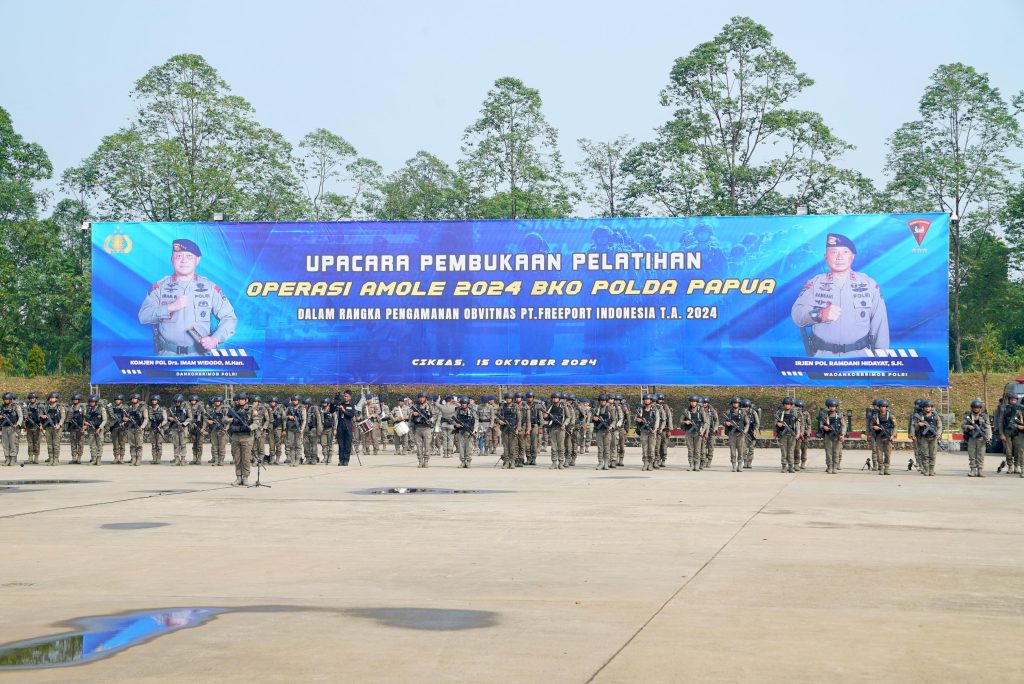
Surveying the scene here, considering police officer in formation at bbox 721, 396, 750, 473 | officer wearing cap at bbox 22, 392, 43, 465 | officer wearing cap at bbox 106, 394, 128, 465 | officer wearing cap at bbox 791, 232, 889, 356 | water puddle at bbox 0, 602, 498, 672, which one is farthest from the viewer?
officer wearing cap at bbox 791, 232, 889, 356

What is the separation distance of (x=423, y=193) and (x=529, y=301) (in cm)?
3715

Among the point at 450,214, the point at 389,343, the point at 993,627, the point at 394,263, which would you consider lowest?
the point at 993,627

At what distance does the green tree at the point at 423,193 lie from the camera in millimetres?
62625

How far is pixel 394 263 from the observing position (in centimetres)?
3784

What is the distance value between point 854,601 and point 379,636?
13.7 ft

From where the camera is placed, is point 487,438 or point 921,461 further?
point 487,438

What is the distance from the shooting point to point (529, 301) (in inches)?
1452

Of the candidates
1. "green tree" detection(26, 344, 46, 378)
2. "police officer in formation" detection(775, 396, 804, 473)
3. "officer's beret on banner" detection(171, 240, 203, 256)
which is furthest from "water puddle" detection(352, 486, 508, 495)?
"green tree" detection(26, 344, 46, 378)

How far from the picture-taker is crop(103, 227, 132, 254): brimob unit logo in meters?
Answer: 38.9

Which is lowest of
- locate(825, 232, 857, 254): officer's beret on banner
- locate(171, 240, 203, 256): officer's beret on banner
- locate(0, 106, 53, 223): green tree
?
locate(825, 232, 857, 254): officer's beret on banner

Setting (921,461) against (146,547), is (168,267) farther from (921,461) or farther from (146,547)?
(146,547)

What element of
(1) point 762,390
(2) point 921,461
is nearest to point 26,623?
(2) point 921,461

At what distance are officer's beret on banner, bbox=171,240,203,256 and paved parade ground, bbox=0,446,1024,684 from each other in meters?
18.2

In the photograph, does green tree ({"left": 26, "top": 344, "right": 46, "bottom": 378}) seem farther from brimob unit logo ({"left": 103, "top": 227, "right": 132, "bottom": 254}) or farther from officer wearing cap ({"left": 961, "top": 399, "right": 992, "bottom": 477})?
officer wearing cap ({"left": 961, "top": 399, "right": 992, "bottom": 477})
